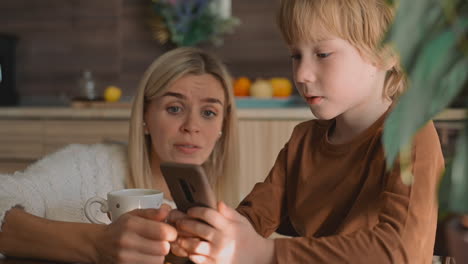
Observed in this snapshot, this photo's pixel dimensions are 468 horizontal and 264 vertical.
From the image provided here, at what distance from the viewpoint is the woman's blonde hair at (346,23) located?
104 cm

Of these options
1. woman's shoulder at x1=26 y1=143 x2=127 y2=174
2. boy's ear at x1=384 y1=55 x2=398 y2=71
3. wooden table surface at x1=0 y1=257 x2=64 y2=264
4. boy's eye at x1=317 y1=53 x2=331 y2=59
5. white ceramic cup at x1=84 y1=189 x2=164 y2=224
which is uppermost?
boy's eye at x1=317 y1=53 x2=331 y2=59

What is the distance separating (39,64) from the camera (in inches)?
178

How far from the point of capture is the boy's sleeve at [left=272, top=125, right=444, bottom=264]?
2.84 ft

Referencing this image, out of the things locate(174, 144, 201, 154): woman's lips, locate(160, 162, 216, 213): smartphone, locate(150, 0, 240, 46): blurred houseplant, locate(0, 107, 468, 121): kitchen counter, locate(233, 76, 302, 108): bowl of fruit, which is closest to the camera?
locate(160, 162, 216, 213): smartphone

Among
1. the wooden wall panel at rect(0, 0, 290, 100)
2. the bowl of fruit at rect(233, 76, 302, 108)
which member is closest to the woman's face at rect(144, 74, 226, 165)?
the bowl of fruit at rect(233, 76, 302, 108)

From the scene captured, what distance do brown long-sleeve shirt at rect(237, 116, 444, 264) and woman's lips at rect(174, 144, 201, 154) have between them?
1.42 feet

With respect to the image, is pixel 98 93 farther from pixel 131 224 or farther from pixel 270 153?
pixel 131 224

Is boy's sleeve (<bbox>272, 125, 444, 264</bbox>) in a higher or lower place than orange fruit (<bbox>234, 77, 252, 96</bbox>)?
lower

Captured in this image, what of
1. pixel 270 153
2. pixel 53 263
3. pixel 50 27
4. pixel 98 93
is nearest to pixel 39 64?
pixel 50 27

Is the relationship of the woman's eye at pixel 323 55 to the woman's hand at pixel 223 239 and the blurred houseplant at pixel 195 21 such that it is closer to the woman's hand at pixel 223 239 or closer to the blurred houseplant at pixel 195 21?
the woman's hand at pixel 223 239

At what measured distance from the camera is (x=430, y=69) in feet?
1.43

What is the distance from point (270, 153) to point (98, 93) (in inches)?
66.2

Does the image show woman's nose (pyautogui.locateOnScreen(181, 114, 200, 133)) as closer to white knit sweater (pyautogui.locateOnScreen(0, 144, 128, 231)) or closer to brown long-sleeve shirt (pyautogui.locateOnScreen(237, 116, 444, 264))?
white knit sweater (pyautogui.locateOnScreen(0, 144, 128, 231))

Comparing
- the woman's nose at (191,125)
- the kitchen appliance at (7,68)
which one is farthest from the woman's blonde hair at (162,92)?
the kitchen appliance at (7,68)
